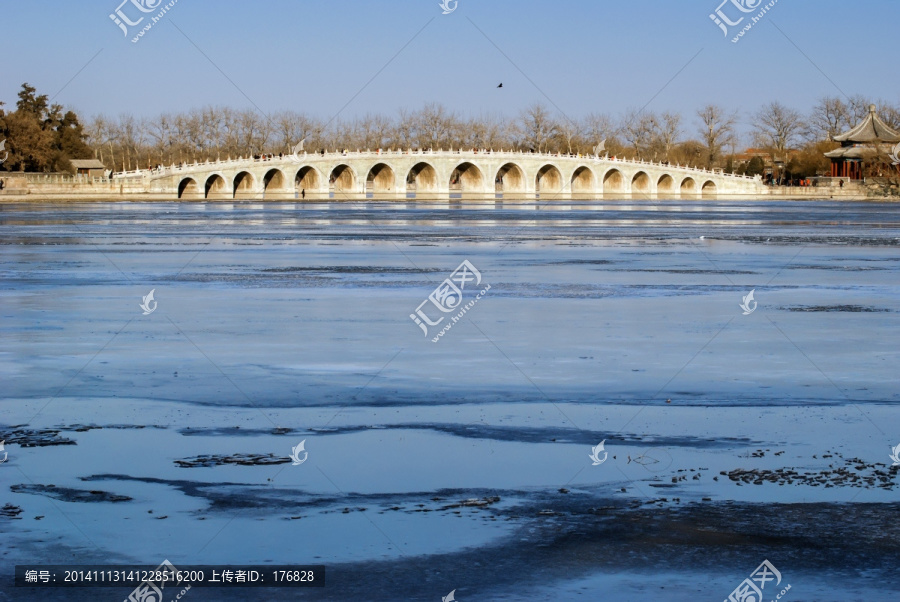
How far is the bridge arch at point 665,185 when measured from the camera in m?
108

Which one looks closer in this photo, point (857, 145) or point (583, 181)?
point (857, 145)

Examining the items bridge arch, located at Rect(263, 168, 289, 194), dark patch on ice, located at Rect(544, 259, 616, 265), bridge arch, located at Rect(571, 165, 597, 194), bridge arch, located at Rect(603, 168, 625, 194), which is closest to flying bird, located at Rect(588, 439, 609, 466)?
dark patch on ice, located at Rect(544, 259, 616, 265)

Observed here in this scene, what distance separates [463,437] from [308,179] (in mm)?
90861

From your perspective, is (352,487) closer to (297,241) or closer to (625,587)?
(625,587)

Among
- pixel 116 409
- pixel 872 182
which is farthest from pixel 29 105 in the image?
pixel 116 409

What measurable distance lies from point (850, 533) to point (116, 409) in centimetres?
501

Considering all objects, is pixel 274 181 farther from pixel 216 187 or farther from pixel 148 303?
pixel 148 303

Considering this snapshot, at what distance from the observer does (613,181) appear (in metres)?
108

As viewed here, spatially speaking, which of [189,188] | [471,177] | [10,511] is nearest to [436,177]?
[471,177]

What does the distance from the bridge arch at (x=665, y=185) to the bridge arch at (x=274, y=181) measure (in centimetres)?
3421

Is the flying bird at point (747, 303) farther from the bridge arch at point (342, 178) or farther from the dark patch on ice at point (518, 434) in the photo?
the bridge arch at point (342, 178)

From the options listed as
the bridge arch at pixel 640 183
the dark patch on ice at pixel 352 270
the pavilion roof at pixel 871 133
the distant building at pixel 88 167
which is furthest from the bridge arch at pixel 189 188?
the dark patch on ice at pixel 352 270

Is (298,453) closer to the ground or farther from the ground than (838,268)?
farther from the ground

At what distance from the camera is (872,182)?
85875mm
